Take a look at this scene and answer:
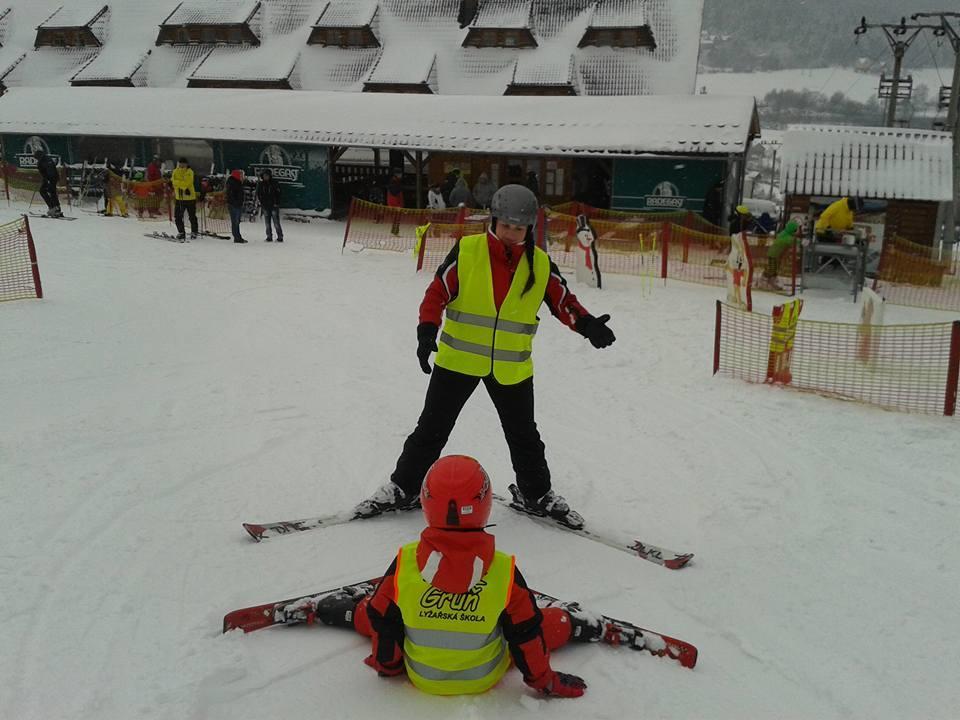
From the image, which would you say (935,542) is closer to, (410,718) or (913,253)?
(410,718)

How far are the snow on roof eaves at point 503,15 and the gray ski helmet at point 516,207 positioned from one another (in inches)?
1053

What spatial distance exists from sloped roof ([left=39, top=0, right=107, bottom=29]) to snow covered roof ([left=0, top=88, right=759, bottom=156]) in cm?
994

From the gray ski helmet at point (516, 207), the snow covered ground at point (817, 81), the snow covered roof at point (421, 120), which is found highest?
the snow covered ground at point (817, 81)

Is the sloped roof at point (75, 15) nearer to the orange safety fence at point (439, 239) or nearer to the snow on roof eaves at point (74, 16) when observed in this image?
the snow on roof eaves at point (74, 16)

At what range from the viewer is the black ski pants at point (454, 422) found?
13.8 feet

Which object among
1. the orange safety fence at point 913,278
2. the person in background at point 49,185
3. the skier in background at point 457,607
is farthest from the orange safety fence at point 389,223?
the skier in background at point 457,607

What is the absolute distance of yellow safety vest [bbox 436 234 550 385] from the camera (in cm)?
400

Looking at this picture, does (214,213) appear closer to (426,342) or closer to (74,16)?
(426,342)

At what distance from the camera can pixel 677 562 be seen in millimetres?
4066

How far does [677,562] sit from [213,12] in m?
33.0

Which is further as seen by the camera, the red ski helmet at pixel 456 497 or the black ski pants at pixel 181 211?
the black ski pants at pixel 181 211

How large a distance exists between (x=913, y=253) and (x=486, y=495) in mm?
14550

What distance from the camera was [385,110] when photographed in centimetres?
2134

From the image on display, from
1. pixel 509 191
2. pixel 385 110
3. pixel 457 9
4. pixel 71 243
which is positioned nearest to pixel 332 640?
pixel 509 191
